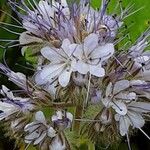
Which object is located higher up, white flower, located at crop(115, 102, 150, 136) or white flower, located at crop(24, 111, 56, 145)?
white flower, located at crop(115, 102, 150, 136)

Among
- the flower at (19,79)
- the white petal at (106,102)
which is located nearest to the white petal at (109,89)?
the white petal at (106,102)

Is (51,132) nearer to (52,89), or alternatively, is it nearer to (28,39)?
(52,89)

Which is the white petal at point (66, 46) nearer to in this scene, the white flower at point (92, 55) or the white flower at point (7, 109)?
the white flower at point (92, 55)

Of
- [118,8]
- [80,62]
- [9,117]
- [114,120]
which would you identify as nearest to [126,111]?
[114,120]

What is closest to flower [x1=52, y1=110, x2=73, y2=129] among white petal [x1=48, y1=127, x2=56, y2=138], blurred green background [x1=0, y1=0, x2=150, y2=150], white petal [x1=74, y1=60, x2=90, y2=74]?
white petal [x1=48, y1=127, x2=56, y2=138]

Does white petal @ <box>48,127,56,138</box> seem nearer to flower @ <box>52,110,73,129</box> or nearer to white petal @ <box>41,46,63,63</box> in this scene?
flower @ <box>52,110,73,129</box>

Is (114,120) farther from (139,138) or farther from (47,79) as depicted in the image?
(139,138)

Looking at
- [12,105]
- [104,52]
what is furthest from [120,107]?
[12,105]
